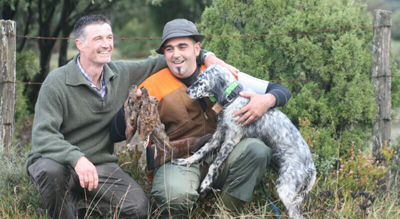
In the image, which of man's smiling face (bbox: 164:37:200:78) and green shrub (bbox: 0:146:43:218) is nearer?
man's smiling face (bbox: 164:37:200:78)

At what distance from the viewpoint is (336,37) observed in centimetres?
536

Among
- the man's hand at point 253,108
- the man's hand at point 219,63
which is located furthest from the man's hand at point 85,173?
the man's hand at point 219,63

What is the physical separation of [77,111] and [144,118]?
655 mm

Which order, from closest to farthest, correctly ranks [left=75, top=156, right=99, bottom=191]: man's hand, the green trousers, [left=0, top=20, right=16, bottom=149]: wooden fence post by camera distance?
[left=75, top=156, right=99, bottom=191]: man's hand
the green trousers
[left=0, top=20, right=16, bottom=149]: wooden fence post

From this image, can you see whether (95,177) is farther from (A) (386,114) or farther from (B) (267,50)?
(A) (386,114)

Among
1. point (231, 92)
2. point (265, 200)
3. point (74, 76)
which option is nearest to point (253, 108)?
point (231, 92)

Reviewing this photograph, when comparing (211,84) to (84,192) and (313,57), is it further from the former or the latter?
(313,57)

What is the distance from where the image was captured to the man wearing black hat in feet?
13.0

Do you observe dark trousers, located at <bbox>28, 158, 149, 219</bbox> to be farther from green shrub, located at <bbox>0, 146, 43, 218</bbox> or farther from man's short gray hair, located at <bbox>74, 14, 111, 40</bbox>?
man's short gray hair, located at <bbox>74, 14, 111, 40</bbox>

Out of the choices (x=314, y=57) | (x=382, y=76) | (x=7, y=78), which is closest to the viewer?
(x=7, y=78)

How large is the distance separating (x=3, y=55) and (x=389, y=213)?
420cm

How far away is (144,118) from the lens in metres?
3.76

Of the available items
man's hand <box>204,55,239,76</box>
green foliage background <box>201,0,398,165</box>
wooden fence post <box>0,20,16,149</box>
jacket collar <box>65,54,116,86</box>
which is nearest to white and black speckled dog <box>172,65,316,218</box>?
man's hand <box>204,55,239,76</box>

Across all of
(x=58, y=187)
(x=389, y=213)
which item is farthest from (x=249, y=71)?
(x=58, y=187)
